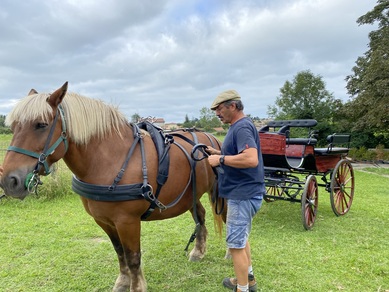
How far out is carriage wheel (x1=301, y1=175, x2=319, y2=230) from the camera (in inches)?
181

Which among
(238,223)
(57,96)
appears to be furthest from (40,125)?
(238,223)

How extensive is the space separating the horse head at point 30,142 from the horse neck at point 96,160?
22 centimetres

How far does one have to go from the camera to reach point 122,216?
230cm

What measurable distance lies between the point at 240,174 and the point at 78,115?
4.47 ft

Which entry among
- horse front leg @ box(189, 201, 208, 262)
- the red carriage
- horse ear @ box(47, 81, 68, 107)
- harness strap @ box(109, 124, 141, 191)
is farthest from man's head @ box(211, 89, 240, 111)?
the red carriage

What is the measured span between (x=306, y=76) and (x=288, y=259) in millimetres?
29973

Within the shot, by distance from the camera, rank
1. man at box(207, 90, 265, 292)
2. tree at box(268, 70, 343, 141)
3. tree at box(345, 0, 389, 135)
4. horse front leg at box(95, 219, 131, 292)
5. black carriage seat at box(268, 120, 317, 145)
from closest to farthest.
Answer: man at box(207, 90, 265, 292)
horse front leg at box(95, 219, 131, 292)
black carriage seat at box(268, 120, 317, 145)
tree at box(345, 0, 389, 135)
tree at box(268, 70, 343, 141)

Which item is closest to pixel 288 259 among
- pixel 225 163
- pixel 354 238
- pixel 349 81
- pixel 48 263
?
pixel 354 238

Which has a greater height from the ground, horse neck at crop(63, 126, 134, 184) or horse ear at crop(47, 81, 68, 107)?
horse ear at crop(47, 81, 68, 107)

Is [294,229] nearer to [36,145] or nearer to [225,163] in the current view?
[225,163]

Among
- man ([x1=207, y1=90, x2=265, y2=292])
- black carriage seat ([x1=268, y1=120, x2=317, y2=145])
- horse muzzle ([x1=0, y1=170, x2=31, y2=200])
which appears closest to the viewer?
horse muzzle ([x1=0, y1=170, x2=31, y2=200])

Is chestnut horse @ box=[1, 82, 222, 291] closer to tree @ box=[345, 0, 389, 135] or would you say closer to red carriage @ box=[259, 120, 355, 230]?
red carriage @ box=[259, 120, 355, 230]

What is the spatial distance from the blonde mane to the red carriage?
9.37 feet

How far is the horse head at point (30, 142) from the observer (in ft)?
6.06
